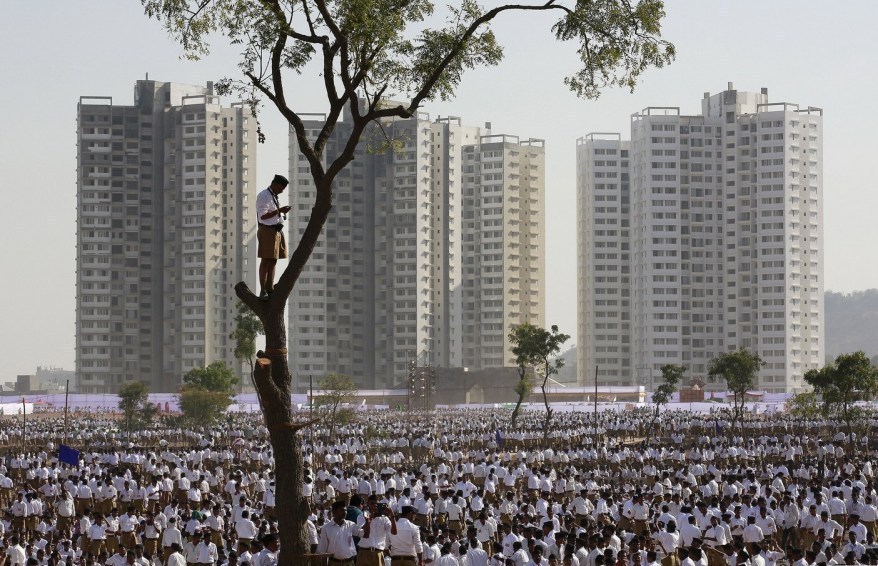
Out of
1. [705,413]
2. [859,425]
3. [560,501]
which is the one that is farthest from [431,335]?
[560,501]

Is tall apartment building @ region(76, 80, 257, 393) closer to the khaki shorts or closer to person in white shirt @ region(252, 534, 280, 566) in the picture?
person in white shirt @ region(252, 534, 280, 566)

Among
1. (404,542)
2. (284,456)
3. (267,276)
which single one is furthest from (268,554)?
(267,276)

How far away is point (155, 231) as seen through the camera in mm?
144750

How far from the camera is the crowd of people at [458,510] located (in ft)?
62.2

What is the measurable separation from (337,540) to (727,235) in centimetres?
14096

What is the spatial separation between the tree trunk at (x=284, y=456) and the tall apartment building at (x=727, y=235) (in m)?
134

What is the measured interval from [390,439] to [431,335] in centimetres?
9604

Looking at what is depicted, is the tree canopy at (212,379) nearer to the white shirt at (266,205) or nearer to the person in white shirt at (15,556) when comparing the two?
the person in white shirt at (15,556)

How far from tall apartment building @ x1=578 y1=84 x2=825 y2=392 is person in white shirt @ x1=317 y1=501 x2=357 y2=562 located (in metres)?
133

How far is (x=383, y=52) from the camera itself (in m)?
15.8

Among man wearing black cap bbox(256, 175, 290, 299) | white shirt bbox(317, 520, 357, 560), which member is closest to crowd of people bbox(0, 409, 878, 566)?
white shirt bbox(317, 520, 357, 560)

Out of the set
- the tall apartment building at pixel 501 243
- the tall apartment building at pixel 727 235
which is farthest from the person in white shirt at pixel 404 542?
the tall apartment building at pixel 501 243

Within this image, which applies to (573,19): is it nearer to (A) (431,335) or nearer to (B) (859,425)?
(B) (859,425)

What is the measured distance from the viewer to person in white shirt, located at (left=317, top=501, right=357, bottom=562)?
15.1 m
